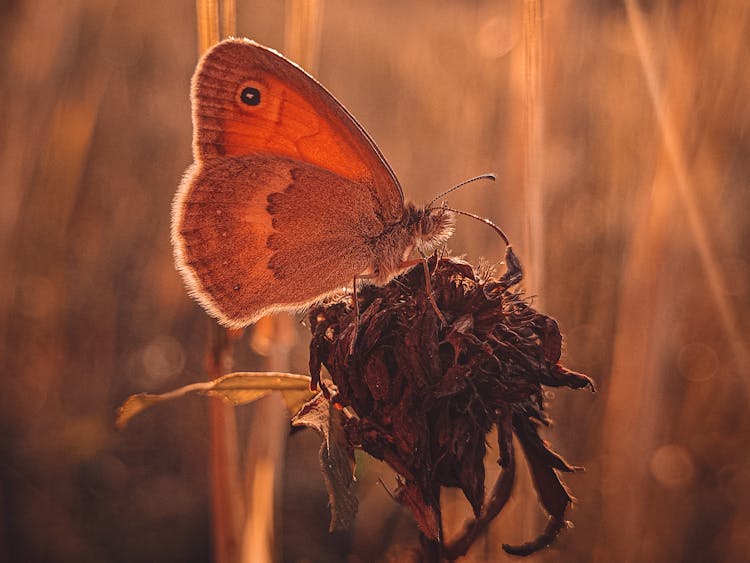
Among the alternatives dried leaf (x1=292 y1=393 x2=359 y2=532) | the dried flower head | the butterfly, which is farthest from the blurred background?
dried leaf (x1=292 y1=393 x2=359 y2=532)

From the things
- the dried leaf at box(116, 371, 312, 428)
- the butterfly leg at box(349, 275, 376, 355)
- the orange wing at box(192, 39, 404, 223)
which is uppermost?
the orange wing at box(192, 39, 404, 223)

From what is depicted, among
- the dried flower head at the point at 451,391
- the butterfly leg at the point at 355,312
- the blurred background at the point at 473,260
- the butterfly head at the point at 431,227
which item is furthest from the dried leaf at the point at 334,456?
the blurred background at the point at 473,260

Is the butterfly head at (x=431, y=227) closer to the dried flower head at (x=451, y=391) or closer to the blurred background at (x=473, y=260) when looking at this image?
the blurred background at (x=473, y=260)

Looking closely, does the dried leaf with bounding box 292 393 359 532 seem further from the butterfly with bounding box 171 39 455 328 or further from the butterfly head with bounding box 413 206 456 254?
the butterfly head with bounding box 413 206 456 254

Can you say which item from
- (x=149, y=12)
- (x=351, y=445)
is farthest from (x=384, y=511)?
(x=149, y=12)

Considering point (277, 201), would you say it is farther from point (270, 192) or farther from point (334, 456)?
point (334, 456)

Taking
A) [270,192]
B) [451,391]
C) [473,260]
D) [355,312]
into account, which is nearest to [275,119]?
[270,192]

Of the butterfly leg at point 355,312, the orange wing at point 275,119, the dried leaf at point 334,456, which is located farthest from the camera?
the orange wing at point 275,119
